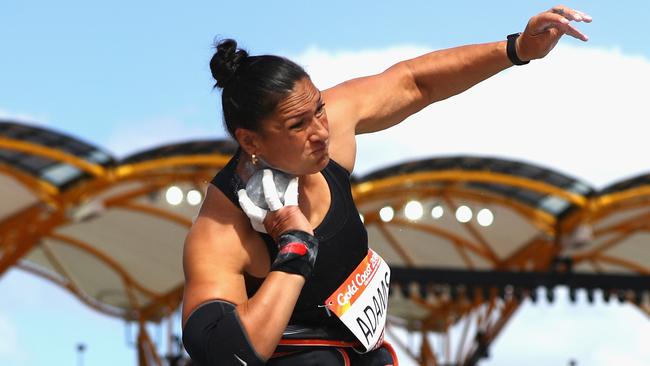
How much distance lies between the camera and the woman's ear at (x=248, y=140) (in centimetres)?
325

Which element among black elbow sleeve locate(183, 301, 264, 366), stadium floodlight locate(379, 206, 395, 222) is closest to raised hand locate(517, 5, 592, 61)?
black elbow sleeve locate(183, 301, 264, 366)

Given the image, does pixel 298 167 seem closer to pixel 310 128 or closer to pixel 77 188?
pixel 310 128

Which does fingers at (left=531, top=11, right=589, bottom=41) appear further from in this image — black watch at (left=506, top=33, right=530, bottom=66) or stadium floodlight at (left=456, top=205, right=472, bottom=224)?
stadium floodlight at (left=456, top=205, right=472, bottom=224)

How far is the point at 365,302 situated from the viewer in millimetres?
3379

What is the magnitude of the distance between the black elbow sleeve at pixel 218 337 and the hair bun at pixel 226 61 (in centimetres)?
63

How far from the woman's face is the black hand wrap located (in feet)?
0.67

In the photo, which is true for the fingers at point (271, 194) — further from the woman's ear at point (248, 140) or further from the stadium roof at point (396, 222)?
the stadium roof at point (396, 222)

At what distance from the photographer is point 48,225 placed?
21.3 metres

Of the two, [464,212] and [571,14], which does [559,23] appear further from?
[464,212]

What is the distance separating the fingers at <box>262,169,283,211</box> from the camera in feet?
10.5

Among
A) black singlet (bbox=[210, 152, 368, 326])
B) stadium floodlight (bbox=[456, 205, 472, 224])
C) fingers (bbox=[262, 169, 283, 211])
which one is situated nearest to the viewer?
fingers (bbox=[262, 169, 283, 211])

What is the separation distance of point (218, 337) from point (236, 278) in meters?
0.20

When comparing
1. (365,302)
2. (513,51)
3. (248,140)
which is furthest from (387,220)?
(248,140)

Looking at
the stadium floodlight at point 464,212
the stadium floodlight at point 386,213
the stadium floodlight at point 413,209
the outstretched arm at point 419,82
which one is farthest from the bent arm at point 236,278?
the stadium floodlight at point 386,213
